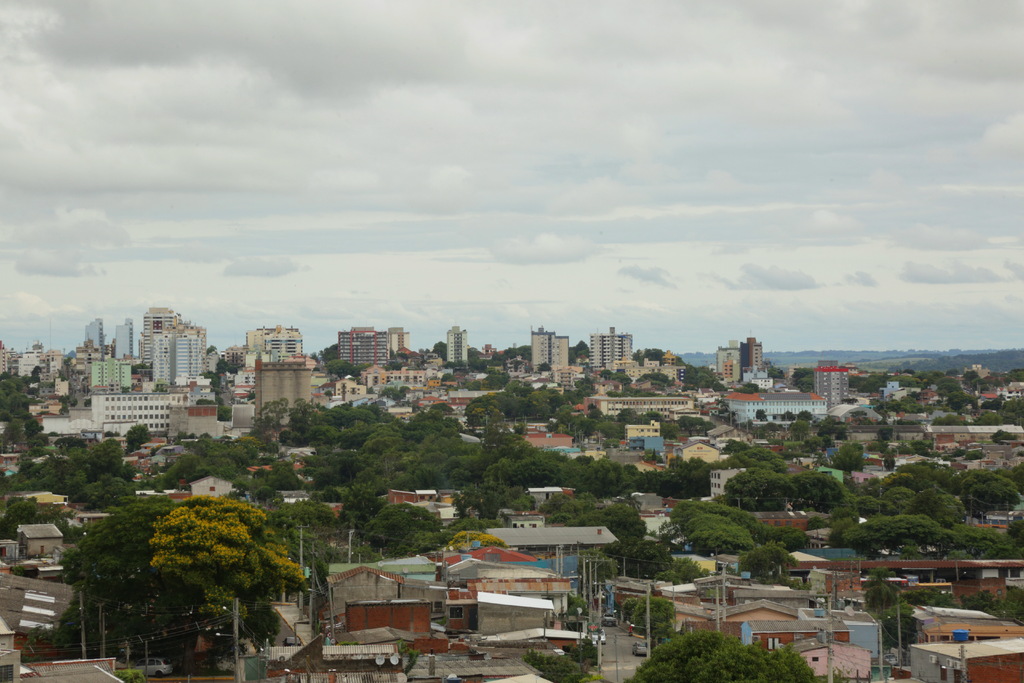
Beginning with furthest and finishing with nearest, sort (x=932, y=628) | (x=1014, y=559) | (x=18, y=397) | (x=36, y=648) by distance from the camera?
(x=18, y=397) → (x=1014, y=559) → (x=932, y=628) → (x=36, y=648)

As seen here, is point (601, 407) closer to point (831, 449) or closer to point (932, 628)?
point (831, 449)

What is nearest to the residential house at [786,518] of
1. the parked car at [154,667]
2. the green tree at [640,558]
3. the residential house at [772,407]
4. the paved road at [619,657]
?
the green tree at [640,558]

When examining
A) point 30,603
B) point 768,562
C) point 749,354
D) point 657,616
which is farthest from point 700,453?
point 749,354

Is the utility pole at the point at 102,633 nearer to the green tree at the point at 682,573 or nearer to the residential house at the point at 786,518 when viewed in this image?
the green tree at the point at 682,573

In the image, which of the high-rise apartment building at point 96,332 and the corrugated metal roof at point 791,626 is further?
the high-rise apartment building at point 96,332

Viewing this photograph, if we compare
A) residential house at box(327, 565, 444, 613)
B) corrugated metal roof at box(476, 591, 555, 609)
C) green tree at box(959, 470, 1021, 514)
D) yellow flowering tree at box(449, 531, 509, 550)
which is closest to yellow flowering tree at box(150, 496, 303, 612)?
residential house at box(327, 565, 444, 613)

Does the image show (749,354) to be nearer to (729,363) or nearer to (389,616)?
(729,363)

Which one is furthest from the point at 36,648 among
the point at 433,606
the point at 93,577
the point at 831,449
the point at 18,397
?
the point at 18,397
